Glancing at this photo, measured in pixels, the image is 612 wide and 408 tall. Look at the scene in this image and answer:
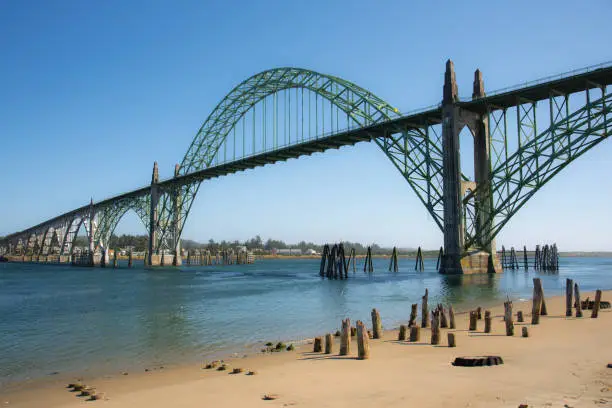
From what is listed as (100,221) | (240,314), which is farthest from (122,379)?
(100,221)

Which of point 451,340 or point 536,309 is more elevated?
point 536,309

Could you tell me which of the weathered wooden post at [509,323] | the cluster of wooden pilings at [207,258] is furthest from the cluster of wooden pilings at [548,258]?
the cluster of wooden pilings at [207,258]

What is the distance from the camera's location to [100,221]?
9975 cm

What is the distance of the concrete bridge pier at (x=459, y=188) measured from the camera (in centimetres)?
3747

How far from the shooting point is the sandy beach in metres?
8.59

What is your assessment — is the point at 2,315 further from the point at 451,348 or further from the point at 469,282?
the point at 469,282

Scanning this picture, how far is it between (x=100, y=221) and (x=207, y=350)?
305ft

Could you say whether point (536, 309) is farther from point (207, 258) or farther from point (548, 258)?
point (207, 258)

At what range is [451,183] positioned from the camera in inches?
1486

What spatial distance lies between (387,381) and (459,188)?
29564 millimetres

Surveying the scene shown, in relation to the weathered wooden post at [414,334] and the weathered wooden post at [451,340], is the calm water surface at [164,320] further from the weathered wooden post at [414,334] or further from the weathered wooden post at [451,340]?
the weathered wooden post at [451,340]

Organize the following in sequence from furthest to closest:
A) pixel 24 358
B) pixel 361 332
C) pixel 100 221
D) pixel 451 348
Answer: pixel 100 221 → pixel 24 358 → pixel 451 348 → pixel 361 332

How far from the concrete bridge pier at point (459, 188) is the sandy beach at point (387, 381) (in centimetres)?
2387

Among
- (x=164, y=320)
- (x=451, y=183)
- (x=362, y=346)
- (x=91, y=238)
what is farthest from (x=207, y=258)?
(x=362, y=346)
